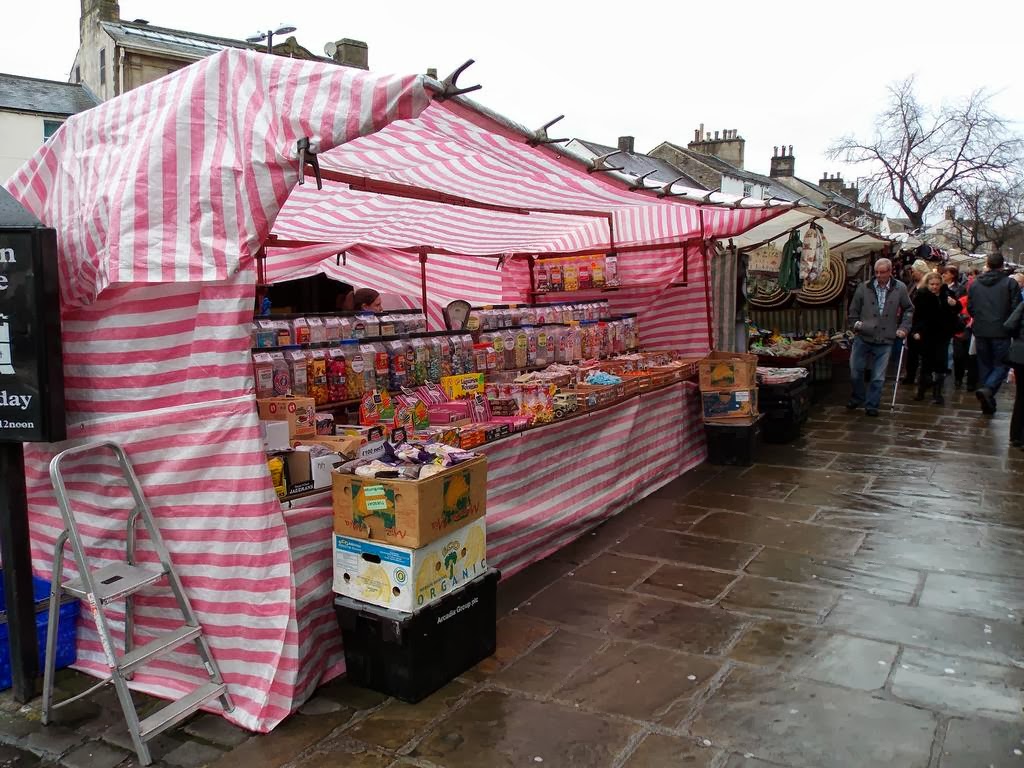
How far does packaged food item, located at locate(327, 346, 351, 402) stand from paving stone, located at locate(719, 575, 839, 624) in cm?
245

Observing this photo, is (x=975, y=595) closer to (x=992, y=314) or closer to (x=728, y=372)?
(x=728, y=372)

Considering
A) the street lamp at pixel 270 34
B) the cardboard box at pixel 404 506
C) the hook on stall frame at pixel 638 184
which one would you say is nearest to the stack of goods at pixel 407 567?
the cardboard box at pixel 404 506

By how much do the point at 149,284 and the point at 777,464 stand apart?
19.8ft

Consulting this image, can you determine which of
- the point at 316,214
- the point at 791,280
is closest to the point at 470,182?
the point at 316,214

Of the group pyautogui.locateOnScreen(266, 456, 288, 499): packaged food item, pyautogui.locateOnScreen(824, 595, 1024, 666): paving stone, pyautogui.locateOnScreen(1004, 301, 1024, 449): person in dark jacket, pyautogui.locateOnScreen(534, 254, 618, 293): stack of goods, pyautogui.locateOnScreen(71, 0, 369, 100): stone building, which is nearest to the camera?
pyautogui.locateOnScreen(266, 456, 288, 499): packaged food item

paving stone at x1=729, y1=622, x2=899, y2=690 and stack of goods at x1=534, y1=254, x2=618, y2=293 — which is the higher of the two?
stack of goods at x1=534, y1=254, x2=618, y2=293

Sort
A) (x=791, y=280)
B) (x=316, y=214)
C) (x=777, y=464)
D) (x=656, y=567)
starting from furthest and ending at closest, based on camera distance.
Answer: (x=791, y=280) < (x=777, y=464) < (x=316, y=214) < (x=656, y=567)

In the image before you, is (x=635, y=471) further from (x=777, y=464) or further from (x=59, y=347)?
(x=59, y=347)

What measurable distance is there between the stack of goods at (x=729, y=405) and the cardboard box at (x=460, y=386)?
284 centimetres

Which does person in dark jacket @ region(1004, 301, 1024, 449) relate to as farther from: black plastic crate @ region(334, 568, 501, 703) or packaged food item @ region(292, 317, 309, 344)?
packaged food item @ region(292, 317, 309, 344)

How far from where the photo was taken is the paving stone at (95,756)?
9.16 ft

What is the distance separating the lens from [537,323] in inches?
271

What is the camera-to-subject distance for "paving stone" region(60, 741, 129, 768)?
110 inches

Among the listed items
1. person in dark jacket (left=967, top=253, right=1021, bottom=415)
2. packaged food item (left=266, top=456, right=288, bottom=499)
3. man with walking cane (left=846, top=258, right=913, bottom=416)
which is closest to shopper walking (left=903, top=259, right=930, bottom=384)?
person in dark jacket (left=967, top=253, right=1021, bottom=415)
